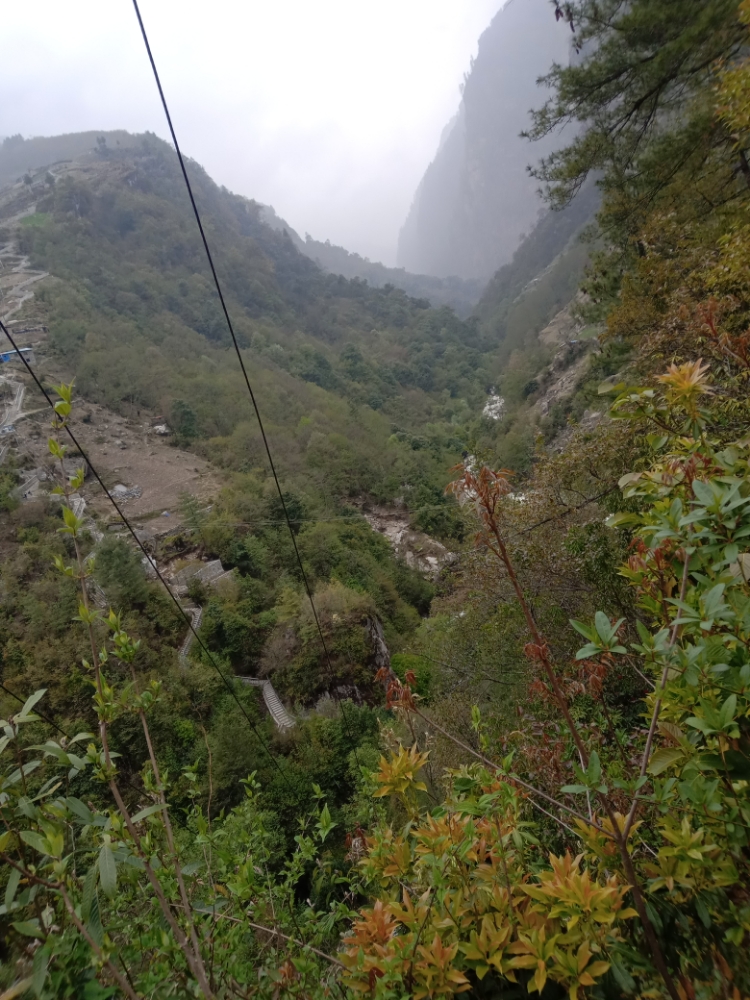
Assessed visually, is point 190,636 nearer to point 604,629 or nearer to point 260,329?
point 604,629

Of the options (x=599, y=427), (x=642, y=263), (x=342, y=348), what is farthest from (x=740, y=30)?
(x=342, y=348)

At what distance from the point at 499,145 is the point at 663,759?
147493mm

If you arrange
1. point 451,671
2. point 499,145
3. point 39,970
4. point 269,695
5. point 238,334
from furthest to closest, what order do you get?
point 499,145, point 238,334, point 269,695, point 451,671, point 39,970

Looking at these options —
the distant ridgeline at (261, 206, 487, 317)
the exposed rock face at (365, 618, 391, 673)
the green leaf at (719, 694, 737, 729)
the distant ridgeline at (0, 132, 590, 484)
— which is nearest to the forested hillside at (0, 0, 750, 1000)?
the green leaf at (719, 694, 737, 729)

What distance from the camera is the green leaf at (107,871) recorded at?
75 centimetres

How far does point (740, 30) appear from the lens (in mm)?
4227

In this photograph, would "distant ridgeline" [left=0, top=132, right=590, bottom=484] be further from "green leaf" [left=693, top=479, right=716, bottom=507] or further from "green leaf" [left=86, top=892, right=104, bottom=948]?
"green leaf" [left=86, top=892, right=104, bottom=948]

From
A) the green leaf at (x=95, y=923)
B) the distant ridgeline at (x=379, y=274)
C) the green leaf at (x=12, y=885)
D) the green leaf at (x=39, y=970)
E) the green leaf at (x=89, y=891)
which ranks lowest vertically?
the green leaf at (x=39, y=970)

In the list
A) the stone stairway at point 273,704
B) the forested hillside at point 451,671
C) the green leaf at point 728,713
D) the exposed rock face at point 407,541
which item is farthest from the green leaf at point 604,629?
the exposed rock face at point 407,541

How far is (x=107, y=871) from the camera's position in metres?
0.78

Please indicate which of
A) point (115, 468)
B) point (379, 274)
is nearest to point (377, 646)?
point (115, 468)

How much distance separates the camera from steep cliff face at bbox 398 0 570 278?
356ft

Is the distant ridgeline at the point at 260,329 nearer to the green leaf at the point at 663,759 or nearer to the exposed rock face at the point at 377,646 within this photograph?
the green leaf at the point at 663,759

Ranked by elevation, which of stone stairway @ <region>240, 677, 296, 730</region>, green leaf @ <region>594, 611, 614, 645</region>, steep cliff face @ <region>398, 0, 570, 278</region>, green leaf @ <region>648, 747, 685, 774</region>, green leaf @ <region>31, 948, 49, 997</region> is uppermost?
steep cliff face @ <region>398, 0, 570, 278</region>
